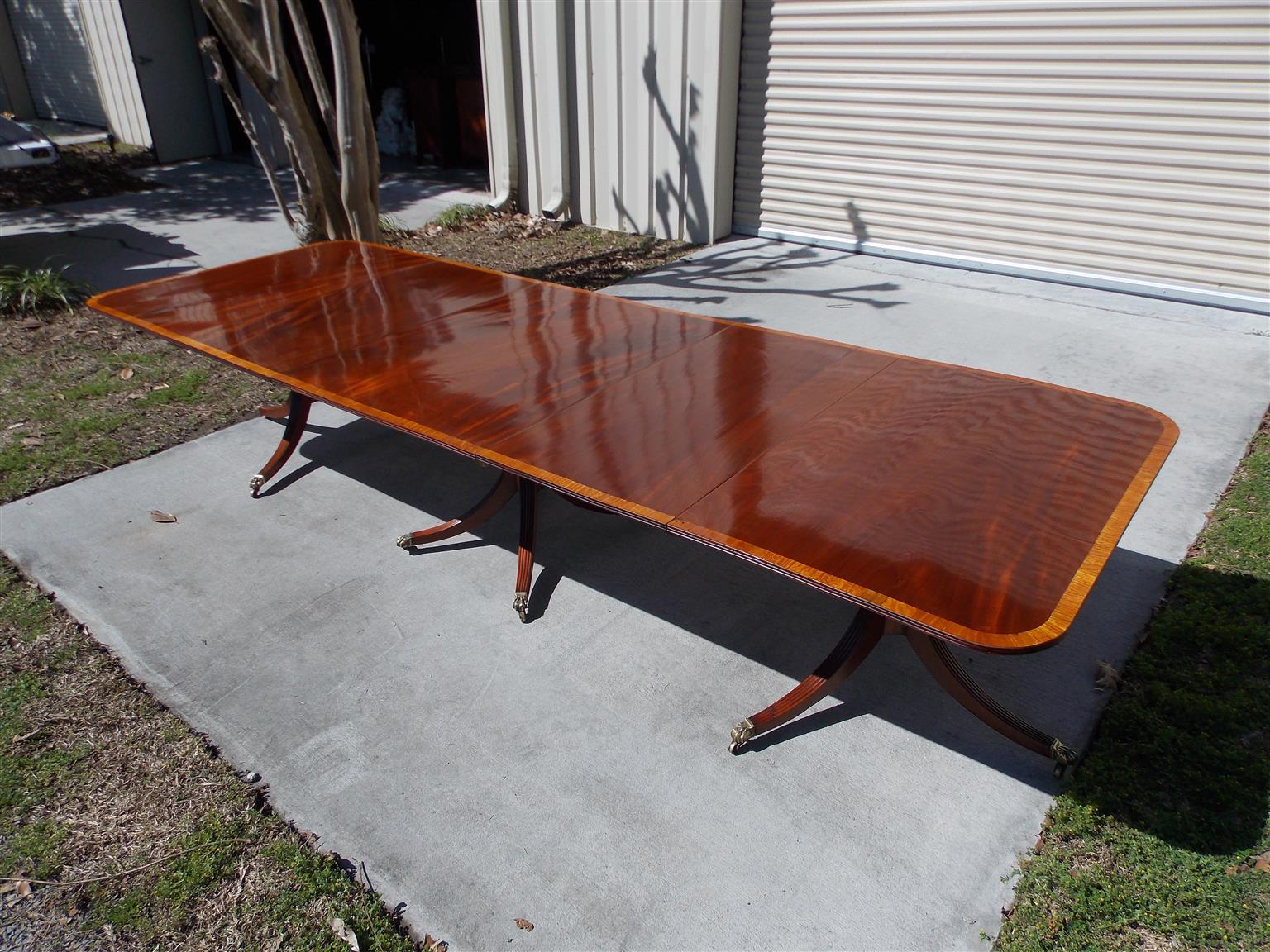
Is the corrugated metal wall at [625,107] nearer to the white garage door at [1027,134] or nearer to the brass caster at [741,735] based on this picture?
the white garage door at [1027,134]

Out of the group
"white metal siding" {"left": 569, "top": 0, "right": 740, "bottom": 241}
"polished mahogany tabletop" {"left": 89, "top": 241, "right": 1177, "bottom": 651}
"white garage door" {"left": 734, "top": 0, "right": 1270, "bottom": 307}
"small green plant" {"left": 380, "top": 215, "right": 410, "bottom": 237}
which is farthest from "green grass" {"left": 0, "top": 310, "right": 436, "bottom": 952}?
"white garage door" {"left": 734, "top": 0, "right": 1270, "bottom": 307}

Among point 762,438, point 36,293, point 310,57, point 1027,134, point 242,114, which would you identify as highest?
point 310,57

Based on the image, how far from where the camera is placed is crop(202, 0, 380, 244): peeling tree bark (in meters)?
5.91

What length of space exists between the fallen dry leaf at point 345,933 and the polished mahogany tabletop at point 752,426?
3.94 ft

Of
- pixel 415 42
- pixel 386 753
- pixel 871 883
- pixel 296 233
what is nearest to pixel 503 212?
pixel 296 233

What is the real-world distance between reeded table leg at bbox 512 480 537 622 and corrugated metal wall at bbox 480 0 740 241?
16.5ft

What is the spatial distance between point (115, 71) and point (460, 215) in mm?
6810

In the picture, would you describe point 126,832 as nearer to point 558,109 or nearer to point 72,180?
point 558,109

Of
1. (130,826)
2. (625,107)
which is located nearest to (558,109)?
(625,107)

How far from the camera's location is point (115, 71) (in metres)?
11.9

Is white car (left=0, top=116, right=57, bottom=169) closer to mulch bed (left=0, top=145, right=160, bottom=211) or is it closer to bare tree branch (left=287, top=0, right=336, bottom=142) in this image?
mulch bed (left=0, top=145, right=160, bottom=211)

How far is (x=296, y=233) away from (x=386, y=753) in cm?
518

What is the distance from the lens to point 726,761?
8.73ft

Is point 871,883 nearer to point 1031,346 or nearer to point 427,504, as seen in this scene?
point 427,504
